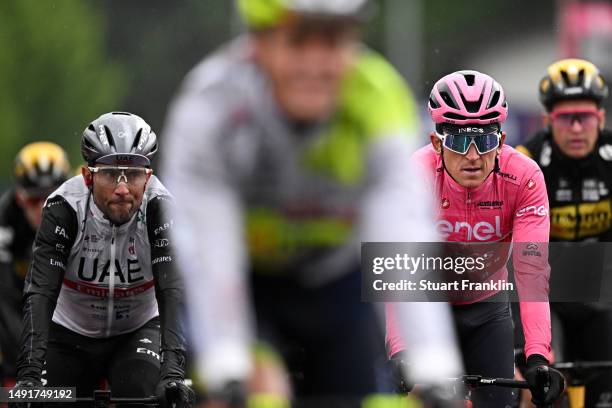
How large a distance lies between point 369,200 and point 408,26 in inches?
1357

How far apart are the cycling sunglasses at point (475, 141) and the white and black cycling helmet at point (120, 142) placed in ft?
4.59

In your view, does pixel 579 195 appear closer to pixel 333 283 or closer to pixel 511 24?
pixel 333 283

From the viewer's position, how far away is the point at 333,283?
471 cm

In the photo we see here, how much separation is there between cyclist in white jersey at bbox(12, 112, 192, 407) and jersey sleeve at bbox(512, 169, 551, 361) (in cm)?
161

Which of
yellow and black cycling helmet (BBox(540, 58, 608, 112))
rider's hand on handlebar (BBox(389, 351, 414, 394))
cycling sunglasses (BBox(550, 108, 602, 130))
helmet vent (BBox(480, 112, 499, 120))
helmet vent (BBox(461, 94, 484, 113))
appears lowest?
rider's hand on handlebar (BBox(389, 351, 414, 394))

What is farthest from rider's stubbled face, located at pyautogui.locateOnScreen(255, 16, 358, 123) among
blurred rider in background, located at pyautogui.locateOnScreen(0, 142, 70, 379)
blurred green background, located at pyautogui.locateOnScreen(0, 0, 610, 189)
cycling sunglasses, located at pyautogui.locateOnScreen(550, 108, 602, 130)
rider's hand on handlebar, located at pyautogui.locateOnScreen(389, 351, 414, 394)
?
blurred green background, located at pyautogui.locateOnScreen(0, 0, 610, 189)

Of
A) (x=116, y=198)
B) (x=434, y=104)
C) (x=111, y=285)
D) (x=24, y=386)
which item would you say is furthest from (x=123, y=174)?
(x=434, y=104)

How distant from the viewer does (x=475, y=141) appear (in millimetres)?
6746

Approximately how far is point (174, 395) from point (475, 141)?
191cm

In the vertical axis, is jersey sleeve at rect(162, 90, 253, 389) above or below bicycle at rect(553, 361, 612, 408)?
above

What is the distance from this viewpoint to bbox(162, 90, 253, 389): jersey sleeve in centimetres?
406

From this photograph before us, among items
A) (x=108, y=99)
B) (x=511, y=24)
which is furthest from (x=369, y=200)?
(x=511, y=24)

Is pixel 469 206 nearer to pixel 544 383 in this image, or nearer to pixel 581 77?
pixel 544 383

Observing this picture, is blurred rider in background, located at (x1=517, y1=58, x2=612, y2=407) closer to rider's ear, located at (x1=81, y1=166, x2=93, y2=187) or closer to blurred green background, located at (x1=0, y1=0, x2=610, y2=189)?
rider's ear, located at (x1=81, y1=166, x2=93, y2=187)
